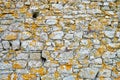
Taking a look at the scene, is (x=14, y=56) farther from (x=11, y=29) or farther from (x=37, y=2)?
(x=37, y=2)

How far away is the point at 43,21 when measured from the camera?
4.34 metres

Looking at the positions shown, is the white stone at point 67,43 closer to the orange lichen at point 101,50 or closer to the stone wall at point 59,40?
the stone wall at point 59,40

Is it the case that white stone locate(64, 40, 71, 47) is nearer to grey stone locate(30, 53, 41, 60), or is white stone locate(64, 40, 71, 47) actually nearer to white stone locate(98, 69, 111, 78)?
grey stone locate(30, 53, 41, 60)

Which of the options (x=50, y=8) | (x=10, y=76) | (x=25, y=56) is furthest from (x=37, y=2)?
(x=10, y=76)

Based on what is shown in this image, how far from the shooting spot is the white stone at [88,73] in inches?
160

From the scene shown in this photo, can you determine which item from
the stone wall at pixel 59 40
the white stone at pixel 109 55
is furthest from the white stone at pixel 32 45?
the white stone at pixel 109 55

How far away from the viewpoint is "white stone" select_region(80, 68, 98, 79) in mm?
4070

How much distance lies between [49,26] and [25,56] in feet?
1.90

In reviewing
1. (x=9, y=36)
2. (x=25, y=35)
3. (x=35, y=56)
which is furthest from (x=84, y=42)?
(x=9, y=36)

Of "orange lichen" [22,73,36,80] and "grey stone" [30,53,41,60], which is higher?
"grey stone" [30,53,41,60]

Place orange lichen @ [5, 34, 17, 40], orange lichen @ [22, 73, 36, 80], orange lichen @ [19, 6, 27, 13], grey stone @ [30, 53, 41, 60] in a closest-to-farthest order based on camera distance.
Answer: orange lichen @ [22, 73, 36, 80], grey stone @ [30, 53, 41, 60], orange lichen @ [5, 34, 17, 40], orange lichen @ [19, 6, 27, 13]

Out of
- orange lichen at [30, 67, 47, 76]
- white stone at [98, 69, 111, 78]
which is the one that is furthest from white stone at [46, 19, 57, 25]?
white stone at [98, 69, 111, 78]

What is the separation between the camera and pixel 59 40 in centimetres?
425

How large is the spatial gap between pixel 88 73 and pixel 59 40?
2.11ft
